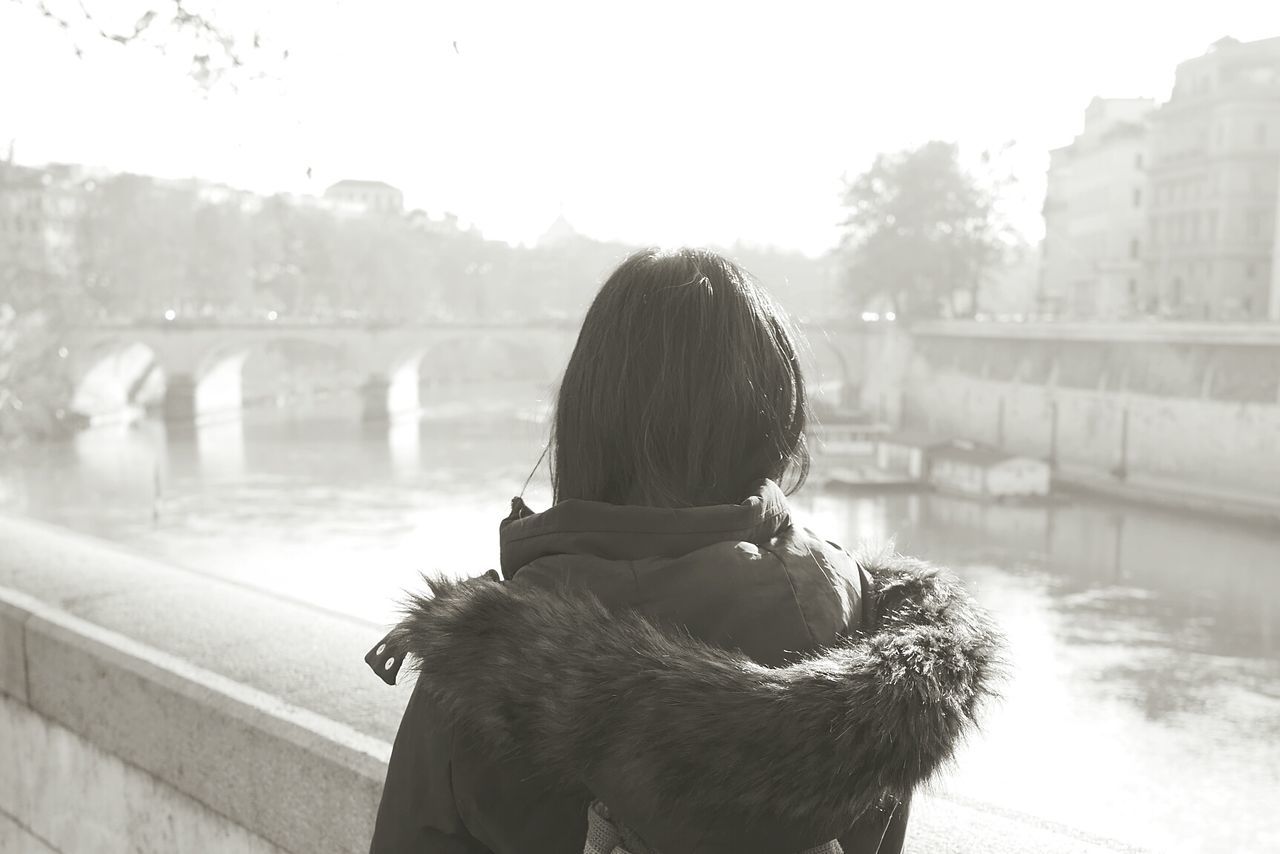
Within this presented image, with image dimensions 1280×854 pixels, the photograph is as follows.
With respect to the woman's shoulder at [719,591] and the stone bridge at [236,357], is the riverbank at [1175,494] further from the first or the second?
the woman's shoulder at [719,591]

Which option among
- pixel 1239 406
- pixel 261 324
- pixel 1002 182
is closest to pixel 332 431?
pixel 261 324

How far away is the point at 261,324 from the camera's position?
28.3 meters

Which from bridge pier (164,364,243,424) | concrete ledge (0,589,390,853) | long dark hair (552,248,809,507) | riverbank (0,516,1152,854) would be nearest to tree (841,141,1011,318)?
bridge pier (164,364,243,424)

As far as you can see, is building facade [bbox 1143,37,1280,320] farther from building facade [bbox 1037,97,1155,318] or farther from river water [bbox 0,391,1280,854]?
river water [bbox 0,391,1280,854]

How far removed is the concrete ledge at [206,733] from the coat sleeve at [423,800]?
1.53 ft

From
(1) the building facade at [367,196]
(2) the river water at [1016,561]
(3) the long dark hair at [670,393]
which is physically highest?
(1) the building facade at [367,196]

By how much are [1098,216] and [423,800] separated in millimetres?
26773

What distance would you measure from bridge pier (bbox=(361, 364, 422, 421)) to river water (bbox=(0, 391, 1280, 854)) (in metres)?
2.69

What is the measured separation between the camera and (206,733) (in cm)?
137

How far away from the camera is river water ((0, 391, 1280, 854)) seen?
35.1 feet

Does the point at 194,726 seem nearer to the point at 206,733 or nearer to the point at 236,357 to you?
the point at 206,733

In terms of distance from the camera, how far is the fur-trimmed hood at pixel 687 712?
620 millimetres

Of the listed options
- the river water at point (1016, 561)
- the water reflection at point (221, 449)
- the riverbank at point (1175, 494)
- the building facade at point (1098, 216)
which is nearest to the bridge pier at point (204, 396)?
the water reflection at point (221, 449)

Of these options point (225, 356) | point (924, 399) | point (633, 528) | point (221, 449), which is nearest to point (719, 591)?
point (633, 528)
